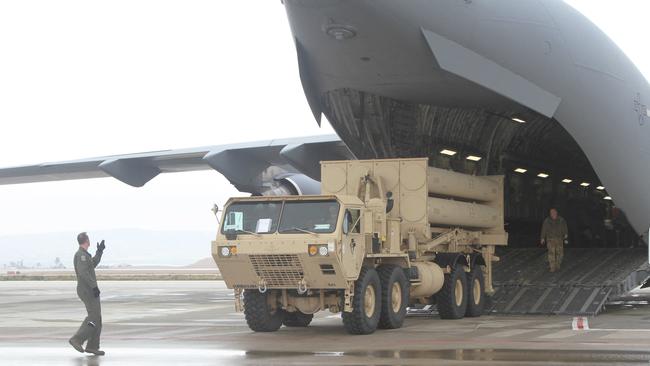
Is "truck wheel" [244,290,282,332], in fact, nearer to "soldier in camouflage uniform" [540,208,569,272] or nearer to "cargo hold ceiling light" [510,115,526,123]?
"cargo hold ceiling light" [510,115,526,123]

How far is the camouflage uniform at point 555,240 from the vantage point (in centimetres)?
1873

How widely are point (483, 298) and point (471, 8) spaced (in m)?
5.34

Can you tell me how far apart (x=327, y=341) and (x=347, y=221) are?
1.77 meters

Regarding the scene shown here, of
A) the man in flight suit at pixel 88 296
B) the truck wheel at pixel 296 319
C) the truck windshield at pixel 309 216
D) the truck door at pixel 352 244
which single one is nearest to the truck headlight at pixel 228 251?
the truck windshield at pixel 309 216

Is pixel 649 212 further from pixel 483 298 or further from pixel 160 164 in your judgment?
pixel 160 164

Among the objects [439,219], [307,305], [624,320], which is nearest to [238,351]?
[307,305]

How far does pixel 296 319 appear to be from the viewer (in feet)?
47.8

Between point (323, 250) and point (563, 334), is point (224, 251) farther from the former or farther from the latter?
point (563, 334)

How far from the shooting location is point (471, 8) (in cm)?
1432

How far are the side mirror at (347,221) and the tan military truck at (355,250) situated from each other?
0.02 m

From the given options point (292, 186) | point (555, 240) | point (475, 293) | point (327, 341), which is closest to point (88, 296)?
point (327, 341)

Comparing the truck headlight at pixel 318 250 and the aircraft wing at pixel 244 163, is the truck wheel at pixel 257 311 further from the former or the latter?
the aircraft wing at pixel 244 163

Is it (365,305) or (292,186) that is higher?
(292,186)

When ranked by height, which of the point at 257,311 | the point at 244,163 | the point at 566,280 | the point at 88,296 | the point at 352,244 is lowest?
the point at 257,311
